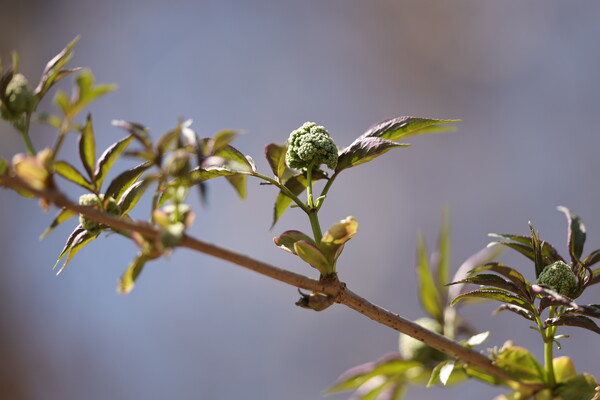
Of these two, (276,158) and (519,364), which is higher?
(276,158)

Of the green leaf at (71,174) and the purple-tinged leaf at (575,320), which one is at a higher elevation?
the green leaf at (71,174)

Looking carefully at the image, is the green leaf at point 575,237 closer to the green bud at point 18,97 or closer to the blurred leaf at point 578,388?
the blurred leaf at point 578,388

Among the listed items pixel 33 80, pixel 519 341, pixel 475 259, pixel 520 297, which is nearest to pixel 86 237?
pixel 520 297

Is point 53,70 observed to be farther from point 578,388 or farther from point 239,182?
point 578,388

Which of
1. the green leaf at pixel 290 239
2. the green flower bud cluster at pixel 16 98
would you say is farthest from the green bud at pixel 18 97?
the green leaf at pixel 290 239

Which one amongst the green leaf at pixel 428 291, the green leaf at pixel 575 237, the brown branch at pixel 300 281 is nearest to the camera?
the brown branch at pixel 300 281

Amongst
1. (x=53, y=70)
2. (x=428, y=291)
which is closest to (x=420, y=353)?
(x=428, y=291)

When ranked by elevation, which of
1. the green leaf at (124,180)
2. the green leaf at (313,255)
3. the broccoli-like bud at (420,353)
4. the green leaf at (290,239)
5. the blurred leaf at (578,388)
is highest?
the green leaf at (124,180)
